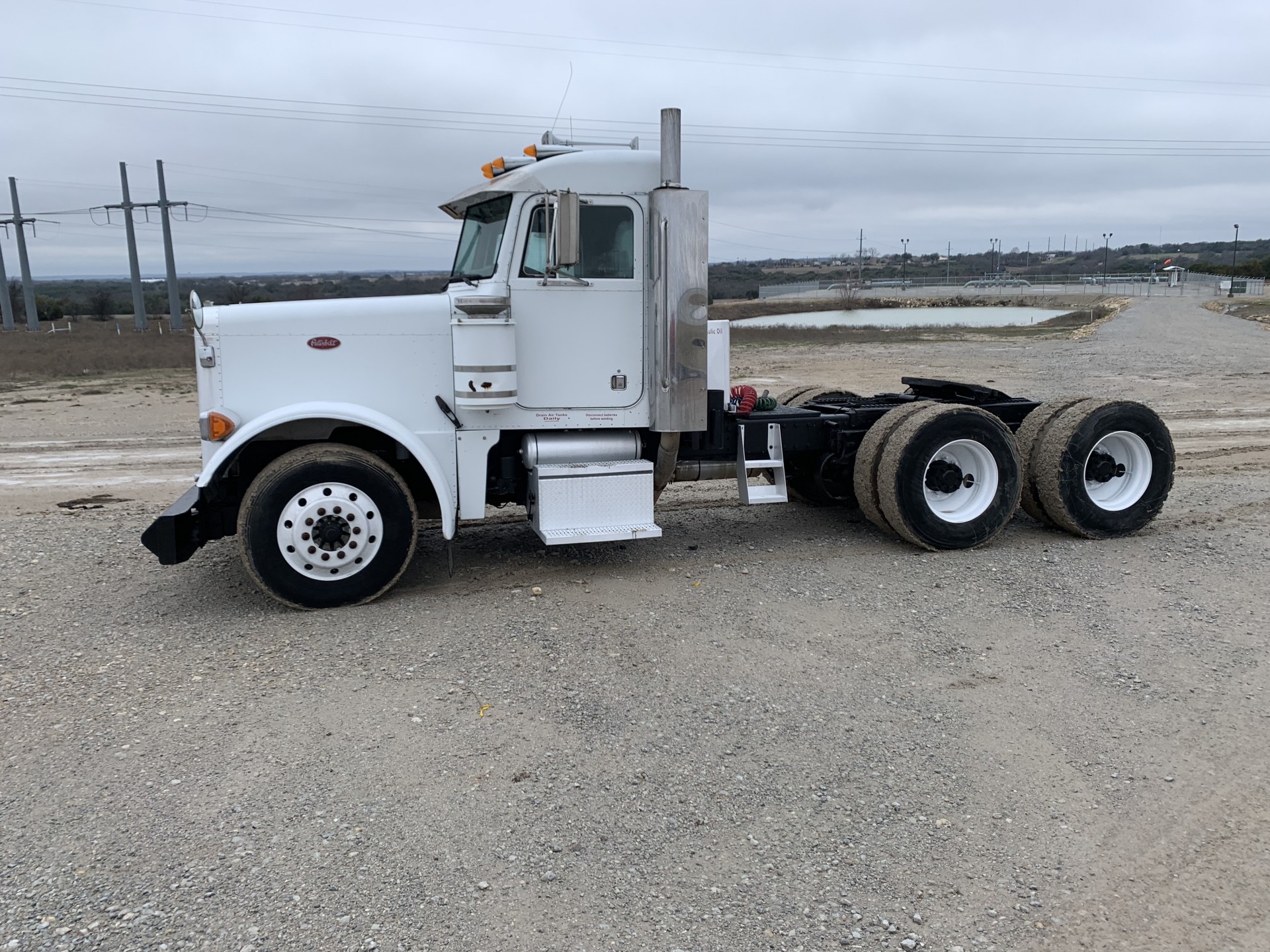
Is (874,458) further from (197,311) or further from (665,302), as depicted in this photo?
(197,311)

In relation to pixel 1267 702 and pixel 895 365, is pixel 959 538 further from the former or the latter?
pixel 895 365

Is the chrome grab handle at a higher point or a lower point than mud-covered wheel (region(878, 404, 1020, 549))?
higher

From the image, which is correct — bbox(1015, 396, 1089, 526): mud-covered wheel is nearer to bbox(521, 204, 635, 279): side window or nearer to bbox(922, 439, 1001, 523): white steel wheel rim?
bbox(922, 439, 1001, 523): white steel wheel rim

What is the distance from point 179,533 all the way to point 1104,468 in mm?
6945

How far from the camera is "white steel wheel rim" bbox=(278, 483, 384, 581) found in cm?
636

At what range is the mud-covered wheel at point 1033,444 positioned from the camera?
8289mm

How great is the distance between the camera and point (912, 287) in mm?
102250

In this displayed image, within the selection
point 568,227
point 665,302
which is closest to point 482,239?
point 568,227

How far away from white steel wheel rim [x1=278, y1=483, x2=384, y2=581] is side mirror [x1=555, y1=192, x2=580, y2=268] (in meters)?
1.98

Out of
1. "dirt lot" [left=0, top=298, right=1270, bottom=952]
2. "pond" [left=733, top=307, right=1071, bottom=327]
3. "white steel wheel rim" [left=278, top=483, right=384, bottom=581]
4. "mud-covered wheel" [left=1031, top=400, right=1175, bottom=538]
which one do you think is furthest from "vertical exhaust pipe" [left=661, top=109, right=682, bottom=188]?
"pond" [left=733, top=307, right=1071, bottom=327]

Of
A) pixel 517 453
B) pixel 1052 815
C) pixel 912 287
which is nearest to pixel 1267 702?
pixel 1052 815

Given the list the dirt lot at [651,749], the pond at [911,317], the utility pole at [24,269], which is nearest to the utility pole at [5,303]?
the utility pole at [24,269]

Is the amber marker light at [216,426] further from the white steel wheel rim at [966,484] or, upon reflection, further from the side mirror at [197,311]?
the white steel wheel rim at [966,484]

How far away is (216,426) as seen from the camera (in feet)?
20.6
